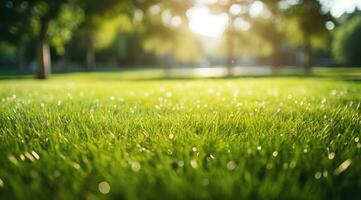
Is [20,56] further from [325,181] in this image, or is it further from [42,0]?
[325,181]

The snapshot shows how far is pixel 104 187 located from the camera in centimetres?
205

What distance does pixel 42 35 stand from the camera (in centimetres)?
2648

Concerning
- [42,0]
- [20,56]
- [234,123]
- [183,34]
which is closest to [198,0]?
[183,34]

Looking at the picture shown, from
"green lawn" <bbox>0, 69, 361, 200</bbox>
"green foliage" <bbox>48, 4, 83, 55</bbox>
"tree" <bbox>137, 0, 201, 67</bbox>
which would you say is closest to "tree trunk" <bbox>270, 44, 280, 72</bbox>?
"tree" <bbox>137, 0, 201, 67</bbox>

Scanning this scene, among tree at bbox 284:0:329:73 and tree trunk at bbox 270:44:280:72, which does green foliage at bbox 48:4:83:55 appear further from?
tree trunk at bbox 270:44:280:72

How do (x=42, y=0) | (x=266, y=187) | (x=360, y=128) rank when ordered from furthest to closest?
(x=42, y=0), (x=360, y=128), (x=266, y=187)

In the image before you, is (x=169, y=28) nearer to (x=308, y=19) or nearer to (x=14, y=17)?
(x=308, y=19)

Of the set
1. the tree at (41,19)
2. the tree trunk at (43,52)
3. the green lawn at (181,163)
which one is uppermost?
the tree at (41,19)

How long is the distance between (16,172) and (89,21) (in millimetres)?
33450

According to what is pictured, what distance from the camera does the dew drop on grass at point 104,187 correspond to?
6.52 ft

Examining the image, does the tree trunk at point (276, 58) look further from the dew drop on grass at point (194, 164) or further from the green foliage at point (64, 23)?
the dew drop on grass at point (194, 164)

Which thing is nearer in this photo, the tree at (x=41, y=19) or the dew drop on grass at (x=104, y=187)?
the dew drop on grass at (x=104, y=187)

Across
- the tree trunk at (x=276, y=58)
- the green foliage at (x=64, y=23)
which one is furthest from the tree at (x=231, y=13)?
the green foliage at (x=64, y=23)

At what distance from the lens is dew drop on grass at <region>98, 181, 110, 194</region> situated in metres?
1.99
